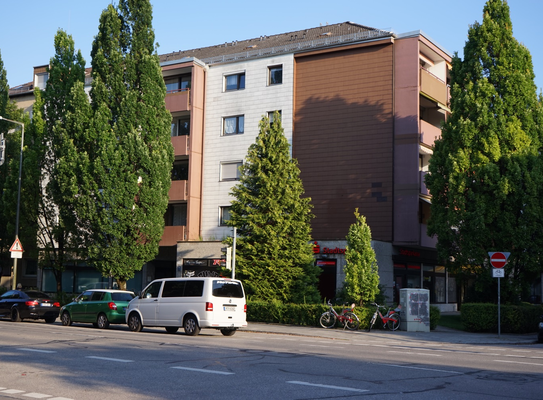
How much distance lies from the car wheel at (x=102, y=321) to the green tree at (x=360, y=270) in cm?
967

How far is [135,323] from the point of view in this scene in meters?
22.3

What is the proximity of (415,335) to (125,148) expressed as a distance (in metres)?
16.6

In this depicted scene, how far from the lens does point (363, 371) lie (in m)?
11.6

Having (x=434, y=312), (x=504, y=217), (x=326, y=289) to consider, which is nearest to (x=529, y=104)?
(x=504, y=217)

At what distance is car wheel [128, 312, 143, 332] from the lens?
22250 millimetres

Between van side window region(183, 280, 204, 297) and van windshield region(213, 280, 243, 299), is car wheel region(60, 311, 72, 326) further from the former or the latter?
van windshield region(213, 280, 243, 299)

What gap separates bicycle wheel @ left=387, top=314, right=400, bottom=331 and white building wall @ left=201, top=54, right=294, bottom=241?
532 inches

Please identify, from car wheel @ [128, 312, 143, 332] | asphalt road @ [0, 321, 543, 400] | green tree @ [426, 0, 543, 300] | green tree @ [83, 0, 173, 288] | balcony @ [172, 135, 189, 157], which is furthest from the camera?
balcony @ [172, 135, 189, 157]

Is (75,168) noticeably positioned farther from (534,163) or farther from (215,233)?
(534,163)

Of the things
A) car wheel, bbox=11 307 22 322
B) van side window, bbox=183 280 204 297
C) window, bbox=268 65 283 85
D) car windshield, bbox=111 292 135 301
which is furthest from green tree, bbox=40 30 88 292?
van side window, bbox=183 280 204 297

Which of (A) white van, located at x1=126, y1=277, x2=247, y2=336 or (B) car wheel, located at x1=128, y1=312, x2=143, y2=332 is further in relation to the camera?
(B) car wheel, located at x1=128, y1=312, x2=143, y2=332

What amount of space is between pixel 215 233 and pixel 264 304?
424 inches

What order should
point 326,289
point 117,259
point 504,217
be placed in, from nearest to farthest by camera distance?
point 504,217 < point 117,259 < point 326,289

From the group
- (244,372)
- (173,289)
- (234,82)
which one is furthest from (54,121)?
(244,372)
